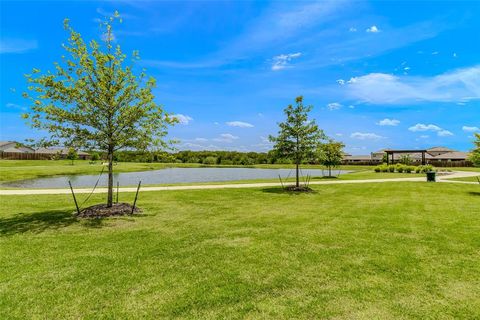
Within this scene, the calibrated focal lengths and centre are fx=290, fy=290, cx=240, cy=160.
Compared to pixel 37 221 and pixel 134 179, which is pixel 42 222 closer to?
pixel 37 221

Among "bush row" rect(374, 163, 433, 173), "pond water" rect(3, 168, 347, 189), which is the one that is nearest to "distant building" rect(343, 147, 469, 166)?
"bush row" rect(374, 163, 433, 173)

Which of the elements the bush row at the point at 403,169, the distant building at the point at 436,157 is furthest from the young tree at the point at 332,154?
the distant building at the point at 436,157

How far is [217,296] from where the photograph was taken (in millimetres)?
4664

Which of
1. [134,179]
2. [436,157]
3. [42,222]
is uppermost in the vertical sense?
[436,157]

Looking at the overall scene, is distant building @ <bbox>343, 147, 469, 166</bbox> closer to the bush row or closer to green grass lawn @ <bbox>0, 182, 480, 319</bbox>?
the bush row

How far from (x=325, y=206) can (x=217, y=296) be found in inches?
368

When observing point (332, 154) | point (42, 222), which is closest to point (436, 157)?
point (332, 154)

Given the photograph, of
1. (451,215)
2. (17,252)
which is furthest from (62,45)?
(451,215)

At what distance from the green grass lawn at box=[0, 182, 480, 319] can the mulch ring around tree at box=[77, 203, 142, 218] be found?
1.87 feet

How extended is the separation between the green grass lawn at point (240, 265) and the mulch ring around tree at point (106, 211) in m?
0.57

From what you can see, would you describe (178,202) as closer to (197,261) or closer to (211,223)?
(211,223)

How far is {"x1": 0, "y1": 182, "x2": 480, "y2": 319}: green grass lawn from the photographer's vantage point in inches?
172

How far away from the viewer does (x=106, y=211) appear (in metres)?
10.8

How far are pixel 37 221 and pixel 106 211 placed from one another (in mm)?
2111
